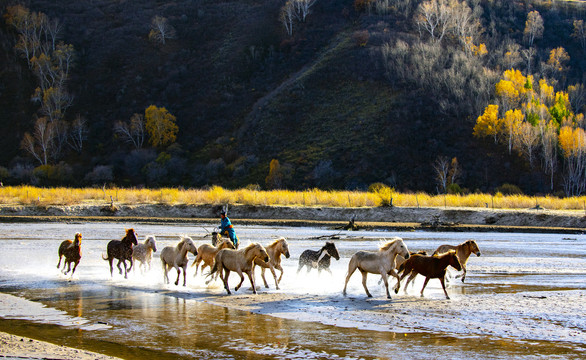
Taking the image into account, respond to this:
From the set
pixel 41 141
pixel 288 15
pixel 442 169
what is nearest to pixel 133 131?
pixel 41 141

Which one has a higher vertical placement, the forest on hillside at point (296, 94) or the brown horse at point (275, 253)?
the forest on hillside at point (296, 94)

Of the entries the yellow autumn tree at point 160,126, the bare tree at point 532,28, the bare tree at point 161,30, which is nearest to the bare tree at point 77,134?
the yellow autumn tree at point 160,126

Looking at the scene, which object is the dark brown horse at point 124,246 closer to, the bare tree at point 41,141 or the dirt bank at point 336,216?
the dirt bank at point 336,216

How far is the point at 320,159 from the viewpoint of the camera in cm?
7588

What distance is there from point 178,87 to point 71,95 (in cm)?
1745

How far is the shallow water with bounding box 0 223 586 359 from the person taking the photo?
10.1 meters

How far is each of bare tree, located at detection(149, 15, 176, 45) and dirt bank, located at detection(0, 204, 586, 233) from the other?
73174mm

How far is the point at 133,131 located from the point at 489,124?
50790 mm

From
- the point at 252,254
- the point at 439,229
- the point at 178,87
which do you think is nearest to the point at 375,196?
the point at 439,229

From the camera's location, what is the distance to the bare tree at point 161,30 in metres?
114

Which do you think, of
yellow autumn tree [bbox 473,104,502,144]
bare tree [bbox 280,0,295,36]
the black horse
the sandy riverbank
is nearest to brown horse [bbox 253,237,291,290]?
the black horse

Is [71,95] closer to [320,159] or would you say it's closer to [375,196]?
[320,159]

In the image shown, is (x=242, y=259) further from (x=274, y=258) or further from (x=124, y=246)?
(x=124, y=246)

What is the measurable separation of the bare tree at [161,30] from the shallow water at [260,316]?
9620cm
